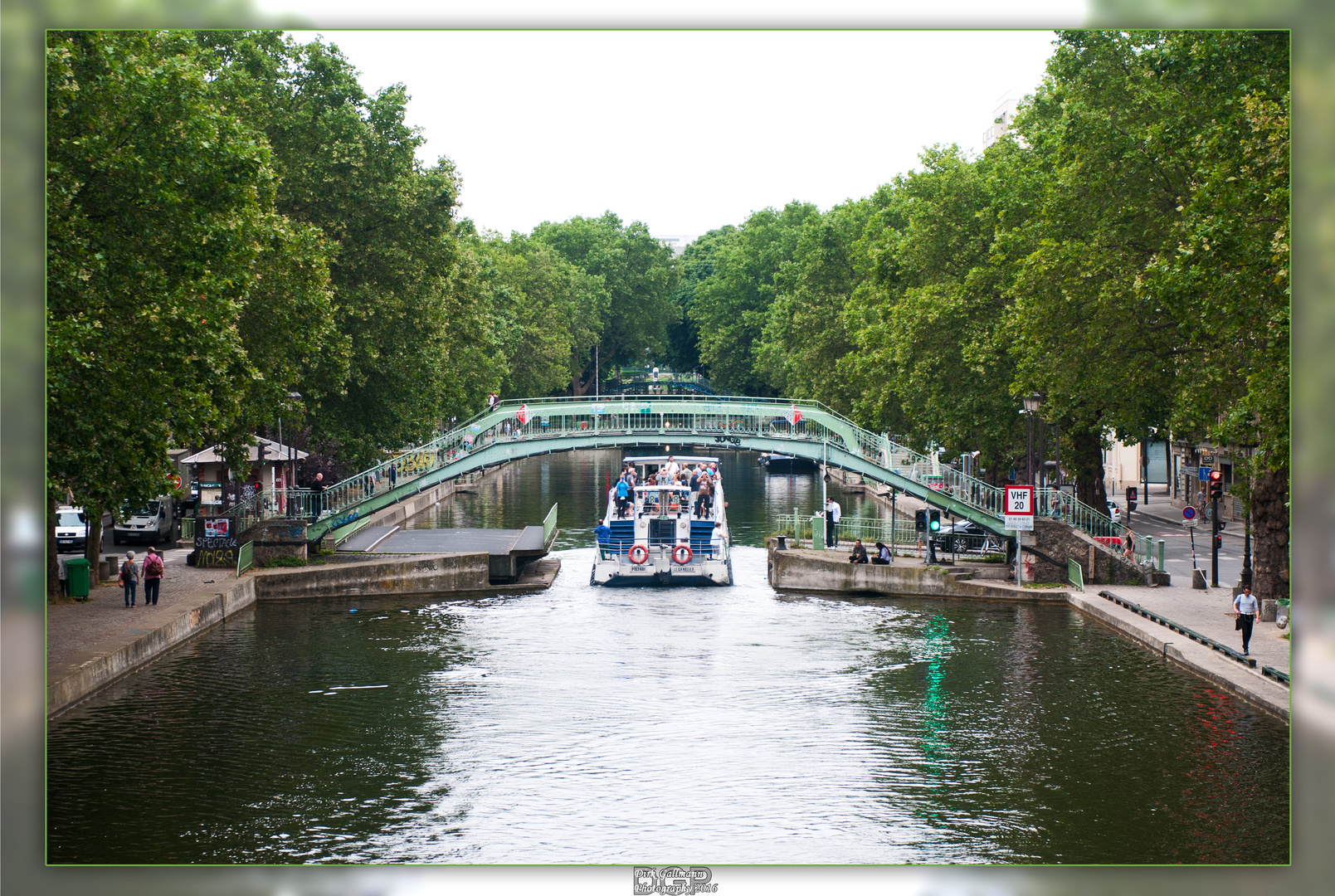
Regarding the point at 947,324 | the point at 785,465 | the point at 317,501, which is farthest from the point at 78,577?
the point at 785,465

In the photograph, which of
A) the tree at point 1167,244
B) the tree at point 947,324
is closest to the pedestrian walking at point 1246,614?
the tree at point 1167,244

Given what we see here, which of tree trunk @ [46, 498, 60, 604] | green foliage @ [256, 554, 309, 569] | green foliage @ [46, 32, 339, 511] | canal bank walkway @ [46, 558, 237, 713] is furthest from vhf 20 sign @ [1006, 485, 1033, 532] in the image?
tree trunk @ [46, 498, 60, 604]

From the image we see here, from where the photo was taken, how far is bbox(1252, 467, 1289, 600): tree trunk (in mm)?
30297

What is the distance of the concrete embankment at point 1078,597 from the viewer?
24672 millimetres

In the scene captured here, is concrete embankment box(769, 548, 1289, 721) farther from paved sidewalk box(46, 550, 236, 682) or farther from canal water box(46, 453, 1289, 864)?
paved sidewalk box(46, 550, 236, 682)

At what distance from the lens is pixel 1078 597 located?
35.3 m

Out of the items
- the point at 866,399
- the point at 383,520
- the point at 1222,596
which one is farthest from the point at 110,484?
the point at 866,399

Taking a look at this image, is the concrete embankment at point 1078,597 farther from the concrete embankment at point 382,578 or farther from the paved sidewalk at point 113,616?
the paved sidewalk at point 113,616

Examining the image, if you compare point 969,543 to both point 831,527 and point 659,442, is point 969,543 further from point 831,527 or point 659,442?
point 659,442

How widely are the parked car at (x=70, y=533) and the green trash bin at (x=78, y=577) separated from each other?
10.8 meters

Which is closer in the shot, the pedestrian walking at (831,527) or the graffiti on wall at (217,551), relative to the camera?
the graffiti on wall at (217,551)

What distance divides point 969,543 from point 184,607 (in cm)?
2399
